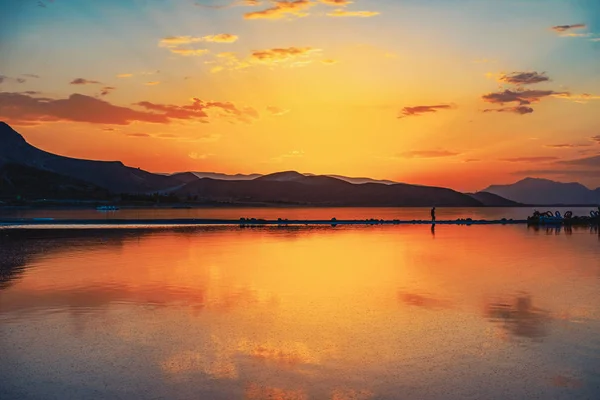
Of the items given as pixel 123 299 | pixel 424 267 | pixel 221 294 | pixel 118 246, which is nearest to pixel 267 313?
pixel 221 294

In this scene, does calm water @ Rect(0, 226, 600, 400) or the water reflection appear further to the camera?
the water reflection

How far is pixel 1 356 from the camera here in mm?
11102

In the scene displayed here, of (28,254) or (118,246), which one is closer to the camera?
(28,254)

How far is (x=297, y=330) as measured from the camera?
13.4m

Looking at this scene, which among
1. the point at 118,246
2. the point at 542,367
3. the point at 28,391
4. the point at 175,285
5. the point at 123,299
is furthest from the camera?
the point at 118,246

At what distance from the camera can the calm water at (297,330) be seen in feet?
31.6

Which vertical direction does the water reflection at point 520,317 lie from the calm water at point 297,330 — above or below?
above

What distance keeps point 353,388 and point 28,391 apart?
215 inches

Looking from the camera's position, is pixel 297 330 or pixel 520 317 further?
pixel 520 317

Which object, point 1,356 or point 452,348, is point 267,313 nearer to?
point 452,348

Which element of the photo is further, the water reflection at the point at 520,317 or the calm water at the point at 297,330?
the water reflection at the point at 520,317

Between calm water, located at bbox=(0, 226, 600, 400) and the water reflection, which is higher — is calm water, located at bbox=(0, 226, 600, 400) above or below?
below

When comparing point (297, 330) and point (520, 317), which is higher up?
point (520, 317)

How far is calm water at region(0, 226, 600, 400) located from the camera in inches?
380
